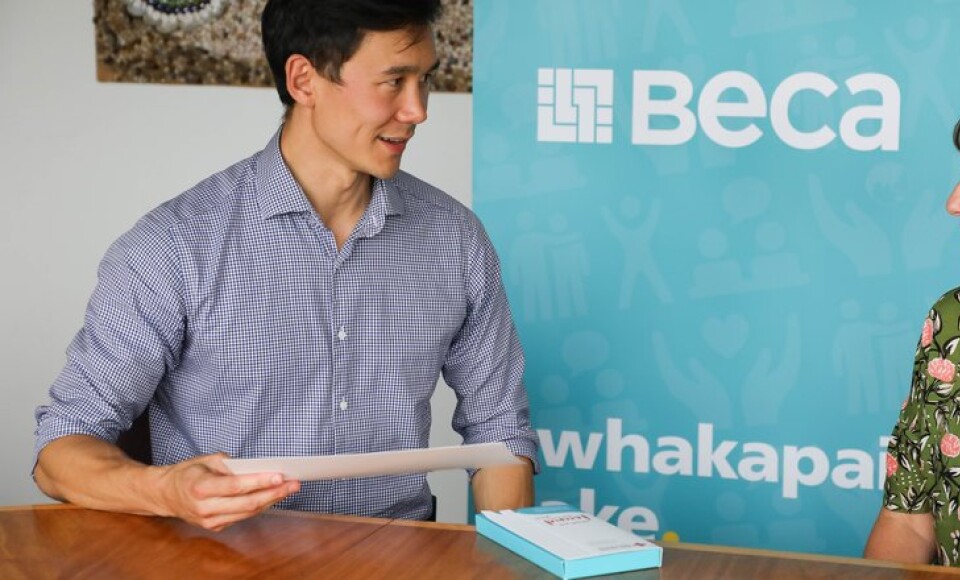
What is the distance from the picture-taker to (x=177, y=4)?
4102mm

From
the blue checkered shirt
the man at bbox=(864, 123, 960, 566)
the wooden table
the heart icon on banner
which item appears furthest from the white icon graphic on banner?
the wooden table

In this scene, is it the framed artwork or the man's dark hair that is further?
the framed artwork

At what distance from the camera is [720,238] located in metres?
2.88

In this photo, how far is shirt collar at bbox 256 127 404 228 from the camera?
2305 mm

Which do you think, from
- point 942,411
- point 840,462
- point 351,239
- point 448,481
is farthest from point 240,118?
point 942,411

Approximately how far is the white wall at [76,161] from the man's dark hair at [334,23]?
5.50 ft

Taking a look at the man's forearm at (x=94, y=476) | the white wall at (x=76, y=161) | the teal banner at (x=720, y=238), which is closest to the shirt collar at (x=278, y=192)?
the man's forearm at (x=94, y=476)

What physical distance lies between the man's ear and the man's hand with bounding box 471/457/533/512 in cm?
74

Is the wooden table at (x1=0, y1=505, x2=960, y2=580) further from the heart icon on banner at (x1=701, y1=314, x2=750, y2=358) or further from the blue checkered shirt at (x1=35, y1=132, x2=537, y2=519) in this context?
the heart icon on banner at (x1=701, y1=314, x2=750, y2=358)

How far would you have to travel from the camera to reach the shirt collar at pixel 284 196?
2.30m

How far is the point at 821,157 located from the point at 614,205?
1.49ft

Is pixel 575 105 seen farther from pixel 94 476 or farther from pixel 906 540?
pixel 94 476

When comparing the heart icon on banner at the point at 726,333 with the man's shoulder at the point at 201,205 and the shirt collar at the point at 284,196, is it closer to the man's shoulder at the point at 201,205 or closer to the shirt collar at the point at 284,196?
the shirt collar at the point at 284,196

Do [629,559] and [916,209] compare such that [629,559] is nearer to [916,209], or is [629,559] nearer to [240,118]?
[916,209]
